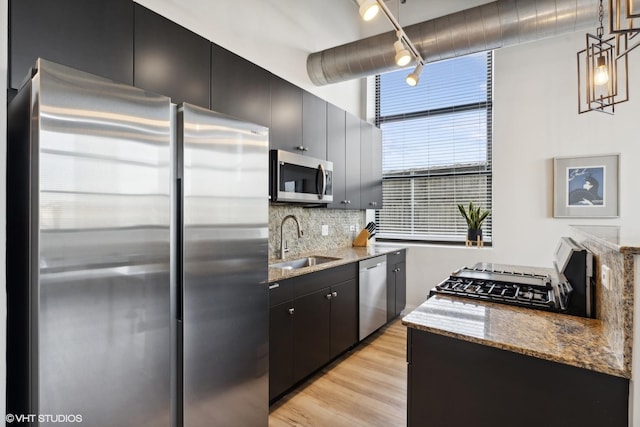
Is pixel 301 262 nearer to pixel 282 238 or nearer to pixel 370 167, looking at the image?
pixel 282 238

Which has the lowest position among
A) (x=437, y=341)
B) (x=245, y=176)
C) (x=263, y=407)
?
(x=263, y=407)

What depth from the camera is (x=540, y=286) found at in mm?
1847

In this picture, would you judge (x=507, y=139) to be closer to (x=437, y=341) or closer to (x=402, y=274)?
(x=402, y=274)

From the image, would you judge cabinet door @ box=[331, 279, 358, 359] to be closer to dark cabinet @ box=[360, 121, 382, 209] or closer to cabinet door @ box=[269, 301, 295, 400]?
cabinet door @ box=[269, 301, 295, 400]

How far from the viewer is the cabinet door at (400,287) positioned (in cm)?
392

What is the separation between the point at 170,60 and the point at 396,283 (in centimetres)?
315

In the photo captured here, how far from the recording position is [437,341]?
4.40 ft

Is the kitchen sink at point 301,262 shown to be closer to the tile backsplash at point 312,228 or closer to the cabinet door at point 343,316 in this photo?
the tile backsplash at point 312,228

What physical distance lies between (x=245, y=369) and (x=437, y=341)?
990 mm

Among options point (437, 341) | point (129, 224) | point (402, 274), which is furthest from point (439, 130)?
point (129, 224)

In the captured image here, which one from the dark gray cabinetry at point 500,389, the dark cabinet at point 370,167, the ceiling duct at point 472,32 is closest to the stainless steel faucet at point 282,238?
the dark cabinet at point 370,167

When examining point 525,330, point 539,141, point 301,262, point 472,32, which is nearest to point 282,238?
point 301,262

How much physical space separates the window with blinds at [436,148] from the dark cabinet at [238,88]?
8.00 feet

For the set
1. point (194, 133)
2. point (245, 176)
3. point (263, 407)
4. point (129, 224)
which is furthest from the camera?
point (263, 407)
